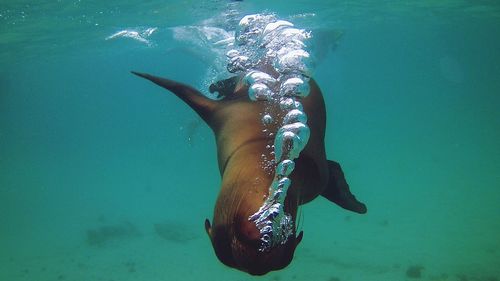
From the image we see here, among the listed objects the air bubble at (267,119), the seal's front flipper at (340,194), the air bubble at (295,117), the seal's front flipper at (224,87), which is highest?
the air bubble at (267,119)

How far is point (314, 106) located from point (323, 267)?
11.8 metres

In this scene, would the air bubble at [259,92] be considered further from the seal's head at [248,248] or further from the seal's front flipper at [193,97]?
the seal's head at [248,248]

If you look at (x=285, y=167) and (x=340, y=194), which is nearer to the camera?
(x=285, y=167)

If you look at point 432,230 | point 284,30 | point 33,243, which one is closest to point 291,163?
point 284,30

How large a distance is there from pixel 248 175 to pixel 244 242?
32 cm

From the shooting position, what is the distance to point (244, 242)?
133 centimetres

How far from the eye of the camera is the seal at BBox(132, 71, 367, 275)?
137 cm

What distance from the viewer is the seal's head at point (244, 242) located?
1.32m

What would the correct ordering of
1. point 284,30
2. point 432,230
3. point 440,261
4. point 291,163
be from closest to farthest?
1. point 291,163
2. point 284,30
3. point 440,261
4. point 432,230

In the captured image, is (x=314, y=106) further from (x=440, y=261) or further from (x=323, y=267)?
(x=440, y=261)

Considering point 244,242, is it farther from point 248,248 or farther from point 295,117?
point 295,117

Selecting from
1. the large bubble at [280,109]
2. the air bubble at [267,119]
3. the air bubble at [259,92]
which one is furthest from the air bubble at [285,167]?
the air bubble at [259,92]

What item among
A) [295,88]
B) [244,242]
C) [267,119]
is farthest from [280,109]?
[244,242]

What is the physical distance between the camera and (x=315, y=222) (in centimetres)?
2138
